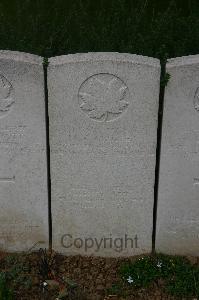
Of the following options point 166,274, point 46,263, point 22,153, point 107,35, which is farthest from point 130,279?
point 107,35

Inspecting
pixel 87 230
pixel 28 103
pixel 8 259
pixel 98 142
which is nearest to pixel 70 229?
pixel 87 230

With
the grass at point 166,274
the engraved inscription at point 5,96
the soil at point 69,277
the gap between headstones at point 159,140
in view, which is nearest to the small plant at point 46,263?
the soil at point 69,277

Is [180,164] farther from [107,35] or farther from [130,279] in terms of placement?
[107,35]

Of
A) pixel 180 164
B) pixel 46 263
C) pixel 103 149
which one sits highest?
pixel 103 149

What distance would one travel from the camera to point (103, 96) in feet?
13.1

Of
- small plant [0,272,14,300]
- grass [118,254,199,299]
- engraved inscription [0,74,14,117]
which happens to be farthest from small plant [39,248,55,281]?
engraved inscription [0,74,14,117]

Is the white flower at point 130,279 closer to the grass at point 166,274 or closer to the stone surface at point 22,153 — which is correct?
the grass at point 166,274

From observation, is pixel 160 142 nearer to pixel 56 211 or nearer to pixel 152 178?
pixel 152 178

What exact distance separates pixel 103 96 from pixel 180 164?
824 millimetres

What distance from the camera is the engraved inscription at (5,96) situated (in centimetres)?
399

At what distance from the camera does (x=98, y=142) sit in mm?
4211

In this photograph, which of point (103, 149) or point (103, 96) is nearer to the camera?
point (103, 96)

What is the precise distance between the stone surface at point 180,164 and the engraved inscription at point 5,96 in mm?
1118

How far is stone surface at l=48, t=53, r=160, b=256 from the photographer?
12.9 ft
